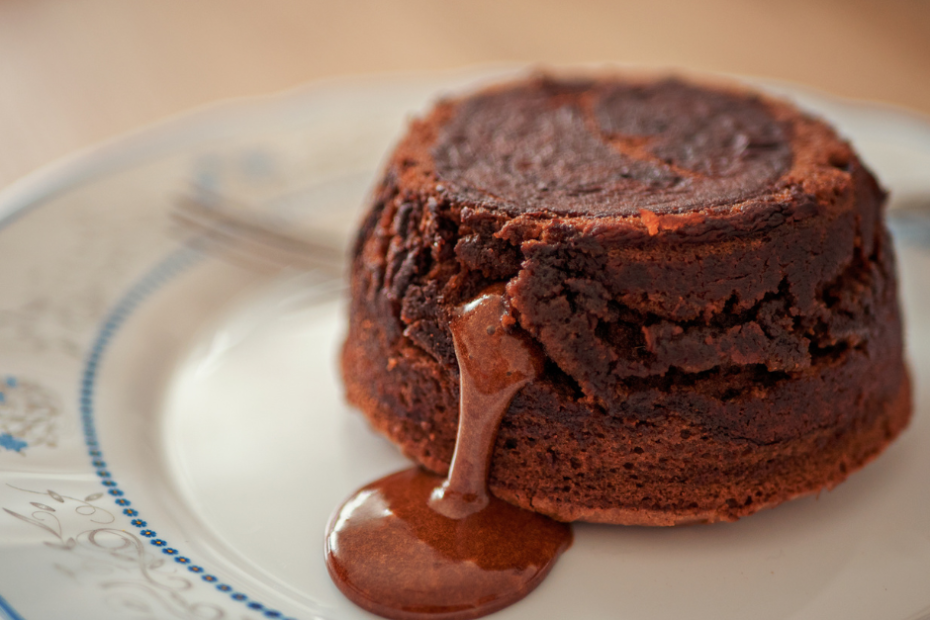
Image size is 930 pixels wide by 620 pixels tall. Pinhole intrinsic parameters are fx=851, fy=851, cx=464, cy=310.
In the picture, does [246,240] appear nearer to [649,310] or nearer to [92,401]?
[92,401]

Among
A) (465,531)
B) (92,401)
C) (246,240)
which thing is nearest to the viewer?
(465,531)

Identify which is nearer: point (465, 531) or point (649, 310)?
point (649, 310)

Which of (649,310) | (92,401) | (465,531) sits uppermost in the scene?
Result: (649,310)

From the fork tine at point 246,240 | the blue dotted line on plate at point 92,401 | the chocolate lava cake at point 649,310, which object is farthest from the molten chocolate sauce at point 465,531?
the fork tine at point 246,240

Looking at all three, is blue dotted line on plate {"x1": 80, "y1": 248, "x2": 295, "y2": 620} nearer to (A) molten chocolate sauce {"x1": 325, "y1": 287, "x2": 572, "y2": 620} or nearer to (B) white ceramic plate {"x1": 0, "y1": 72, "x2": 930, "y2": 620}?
(B) white ceramic plate {"x1": 0, "y1": 72, "x2": 930, "y2": 620}

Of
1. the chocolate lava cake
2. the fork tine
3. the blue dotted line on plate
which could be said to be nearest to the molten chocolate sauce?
the chocolate lava cake

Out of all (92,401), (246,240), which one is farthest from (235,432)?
(246,240)

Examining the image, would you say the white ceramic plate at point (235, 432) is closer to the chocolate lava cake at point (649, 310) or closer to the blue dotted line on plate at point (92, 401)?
the blue dotted line on plate at point (92, 401)
